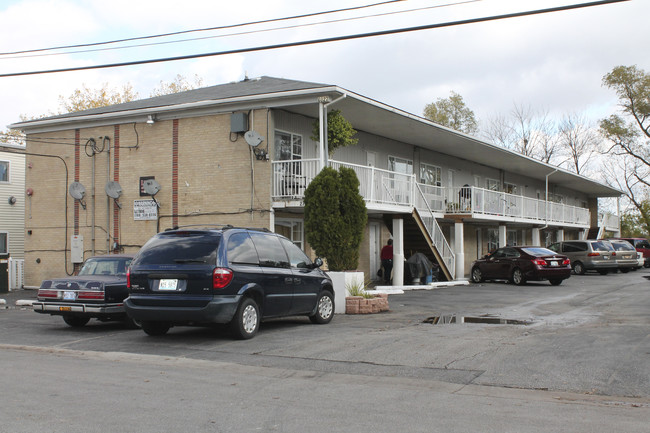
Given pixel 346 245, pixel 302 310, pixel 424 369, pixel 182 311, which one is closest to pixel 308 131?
pixel 346 245

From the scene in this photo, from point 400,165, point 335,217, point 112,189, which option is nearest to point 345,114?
point 335,217

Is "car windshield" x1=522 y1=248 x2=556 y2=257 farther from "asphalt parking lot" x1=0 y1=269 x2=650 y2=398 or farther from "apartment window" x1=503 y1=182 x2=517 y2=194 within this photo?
"apartment window" x1=503 y1=182 x2=517 y2=194

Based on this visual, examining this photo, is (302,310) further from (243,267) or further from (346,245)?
(346,245)

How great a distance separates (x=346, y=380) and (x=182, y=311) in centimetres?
347

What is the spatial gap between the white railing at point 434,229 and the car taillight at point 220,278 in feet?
44.3

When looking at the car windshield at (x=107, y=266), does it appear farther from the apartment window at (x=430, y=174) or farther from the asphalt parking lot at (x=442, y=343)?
the apartment window at (x=430, y=174)

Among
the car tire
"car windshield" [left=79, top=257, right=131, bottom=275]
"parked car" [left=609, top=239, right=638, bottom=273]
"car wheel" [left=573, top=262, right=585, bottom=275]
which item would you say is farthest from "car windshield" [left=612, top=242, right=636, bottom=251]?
"car windshield" [left=79, top=257, right=131, bottom=275]

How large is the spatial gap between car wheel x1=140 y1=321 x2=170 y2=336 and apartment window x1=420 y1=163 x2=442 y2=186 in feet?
61.3

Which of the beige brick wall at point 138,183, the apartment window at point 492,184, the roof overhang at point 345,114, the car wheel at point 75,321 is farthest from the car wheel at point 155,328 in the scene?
the apartment window at point 492,184

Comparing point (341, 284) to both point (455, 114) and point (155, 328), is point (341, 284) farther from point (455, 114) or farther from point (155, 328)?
point (455, 114)

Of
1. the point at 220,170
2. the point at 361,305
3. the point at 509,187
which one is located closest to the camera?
the point at 361,305

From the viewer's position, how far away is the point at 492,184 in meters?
36.0

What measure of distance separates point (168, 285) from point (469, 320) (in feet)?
20.4

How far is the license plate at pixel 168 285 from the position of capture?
33.2ft
